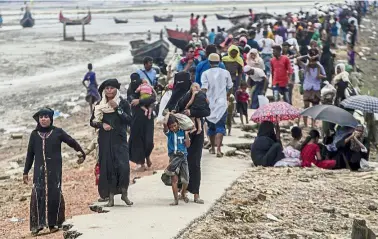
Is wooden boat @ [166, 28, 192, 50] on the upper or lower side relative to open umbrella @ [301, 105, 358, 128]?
lower

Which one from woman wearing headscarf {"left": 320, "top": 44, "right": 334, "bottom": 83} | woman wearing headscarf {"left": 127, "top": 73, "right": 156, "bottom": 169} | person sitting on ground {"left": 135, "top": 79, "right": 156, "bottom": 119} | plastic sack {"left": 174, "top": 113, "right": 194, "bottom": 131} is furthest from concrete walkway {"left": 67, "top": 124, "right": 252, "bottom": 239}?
woman wearing headscarf {"left": 320, "top": 44, "right": 334, "bottom": 83}

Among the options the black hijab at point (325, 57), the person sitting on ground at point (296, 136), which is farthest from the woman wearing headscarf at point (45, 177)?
the black hijab at point (325, 57)

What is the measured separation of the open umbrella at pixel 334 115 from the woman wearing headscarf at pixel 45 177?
4.40m

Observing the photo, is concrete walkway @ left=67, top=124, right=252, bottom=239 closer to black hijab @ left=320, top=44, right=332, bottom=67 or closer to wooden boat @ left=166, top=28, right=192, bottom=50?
black hijab @ left=320, top=44, right=332, bottom=67

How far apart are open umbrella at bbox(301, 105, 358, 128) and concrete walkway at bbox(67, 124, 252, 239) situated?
5.52ft

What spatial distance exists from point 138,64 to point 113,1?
449ft

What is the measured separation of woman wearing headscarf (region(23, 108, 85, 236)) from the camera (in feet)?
28.1

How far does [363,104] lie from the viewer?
11992mm

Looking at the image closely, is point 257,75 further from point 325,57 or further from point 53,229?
point 53,229

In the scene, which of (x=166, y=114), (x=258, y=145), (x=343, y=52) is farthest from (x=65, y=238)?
(x=343, y=52)

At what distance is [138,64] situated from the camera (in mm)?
34531

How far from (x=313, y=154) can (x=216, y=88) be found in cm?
159

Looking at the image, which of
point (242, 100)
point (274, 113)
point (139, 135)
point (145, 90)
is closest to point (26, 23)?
point (242, 100)

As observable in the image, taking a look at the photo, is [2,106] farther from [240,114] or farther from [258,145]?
[258,145]
